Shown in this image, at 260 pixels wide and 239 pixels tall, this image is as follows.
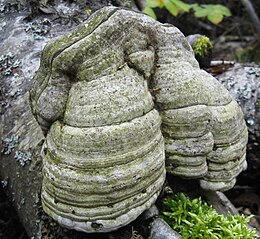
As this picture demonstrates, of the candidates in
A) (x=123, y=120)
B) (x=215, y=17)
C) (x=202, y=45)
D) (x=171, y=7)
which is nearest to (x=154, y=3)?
(x=171, y=7)

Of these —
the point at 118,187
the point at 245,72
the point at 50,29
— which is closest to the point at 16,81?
the point at 50,29

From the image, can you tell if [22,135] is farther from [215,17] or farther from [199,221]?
[215,17]

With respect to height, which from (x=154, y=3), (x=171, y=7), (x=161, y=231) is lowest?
(x=171, y=7)

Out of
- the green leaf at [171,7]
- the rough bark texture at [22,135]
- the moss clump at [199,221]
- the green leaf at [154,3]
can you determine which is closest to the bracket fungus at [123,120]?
the moss clump at [199,221]

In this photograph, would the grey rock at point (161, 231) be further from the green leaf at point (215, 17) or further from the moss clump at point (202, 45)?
the green leaf at point (215, 17)

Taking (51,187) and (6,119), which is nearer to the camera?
(51,187)

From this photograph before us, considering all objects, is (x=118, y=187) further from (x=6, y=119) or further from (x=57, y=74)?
(x=6, y=119)
